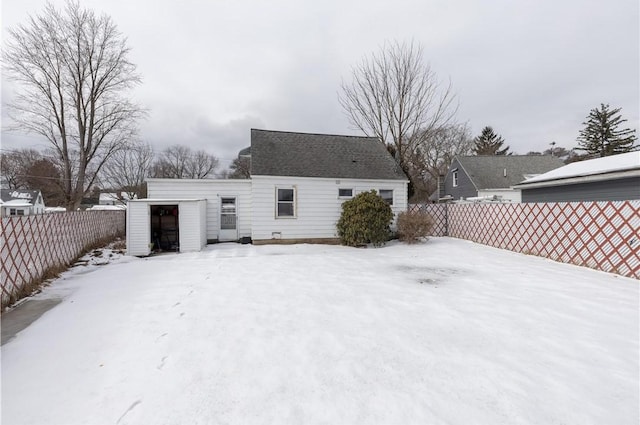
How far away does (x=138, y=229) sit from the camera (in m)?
9.24

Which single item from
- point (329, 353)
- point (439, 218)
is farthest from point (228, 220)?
point (439, 218)

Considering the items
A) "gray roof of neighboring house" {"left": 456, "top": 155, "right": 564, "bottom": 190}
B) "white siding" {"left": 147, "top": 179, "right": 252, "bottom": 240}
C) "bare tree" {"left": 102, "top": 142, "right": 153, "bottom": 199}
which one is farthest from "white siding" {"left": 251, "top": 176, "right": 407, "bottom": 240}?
"bare tree" {"left": 102, "top": 142, "right": 153, "bottom": 199}

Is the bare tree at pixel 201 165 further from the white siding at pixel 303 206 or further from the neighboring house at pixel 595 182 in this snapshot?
the neighboring house at pixel 595 182

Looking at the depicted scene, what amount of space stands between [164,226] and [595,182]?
52.7 feet

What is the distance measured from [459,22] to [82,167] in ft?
68.0

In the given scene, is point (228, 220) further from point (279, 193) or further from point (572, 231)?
point (572, 231)

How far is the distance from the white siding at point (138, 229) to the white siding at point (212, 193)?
195 centimetres

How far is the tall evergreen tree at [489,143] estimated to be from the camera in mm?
38125

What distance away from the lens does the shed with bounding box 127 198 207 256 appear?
9.23 meters

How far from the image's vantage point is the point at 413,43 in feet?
49.5

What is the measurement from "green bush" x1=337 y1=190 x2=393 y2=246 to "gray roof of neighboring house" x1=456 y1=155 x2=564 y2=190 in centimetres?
1475

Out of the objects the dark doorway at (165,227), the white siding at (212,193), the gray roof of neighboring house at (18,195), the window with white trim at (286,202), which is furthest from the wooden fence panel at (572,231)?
the gray roof of neighboring house at (18,195)

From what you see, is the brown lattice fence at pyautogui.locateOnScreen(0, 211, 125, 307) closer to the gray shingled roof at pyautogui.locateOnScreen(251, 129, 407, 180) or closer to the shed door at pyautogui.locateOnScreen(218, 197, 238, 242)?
the shed door at pyautogui.locateOnScreen(218, 197, 238, 242)

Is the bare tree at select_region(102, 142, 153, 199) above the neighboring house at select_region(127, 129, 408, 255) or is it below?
above
